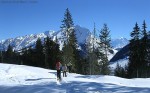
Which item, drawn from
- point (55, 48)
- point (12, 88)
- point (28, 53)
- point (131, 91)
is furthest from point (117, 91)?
point (28, 53)

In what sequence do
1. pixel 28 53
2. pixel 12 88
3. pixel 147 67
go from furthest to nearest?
pixel 28 53 → pixel 147 67 → pixel 12 88

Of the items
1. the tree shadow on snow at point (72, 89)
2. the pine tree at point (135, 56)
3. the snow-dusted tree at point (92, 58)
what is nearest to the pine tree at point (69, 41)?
the snow-dusted tree at point (92, 58)

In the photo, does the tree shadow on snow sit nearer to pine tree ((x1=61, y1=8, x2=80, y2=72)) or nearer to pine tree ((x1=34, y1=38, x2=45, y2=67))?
pine tree ((x1=61, y1=8, x2=80, y2=72))

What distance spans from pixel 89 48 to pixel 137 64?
17459 millimetres

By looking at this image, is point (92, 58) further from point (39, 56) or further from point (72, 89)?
point (72, 89)

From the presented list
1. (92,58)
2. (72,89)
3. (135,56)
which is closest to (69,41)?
(92,58)

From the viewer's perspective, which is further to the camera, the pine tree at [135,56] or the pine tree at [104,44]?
the pine tree at [104,44]

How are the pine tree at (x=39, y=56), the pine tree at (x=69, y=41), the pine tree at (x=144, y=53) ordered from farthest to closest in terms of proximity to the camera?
the pine tree at (x=39, y=56)
the pine tree at (x=69, y=41)
the pine tree at (x=144, y=53)

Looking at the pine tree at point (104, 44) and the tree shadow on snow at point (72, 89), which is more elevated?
the pine tree at point (104, 44)

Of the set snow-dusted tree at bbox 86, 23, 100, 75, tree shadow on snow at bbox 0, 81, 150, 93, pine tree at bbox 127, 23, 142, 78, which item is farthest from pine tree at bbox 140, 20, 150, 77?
tree shadow on snow at bbox 0, 81, 150, 93

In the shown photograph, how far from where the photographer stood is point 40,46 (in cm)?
8244

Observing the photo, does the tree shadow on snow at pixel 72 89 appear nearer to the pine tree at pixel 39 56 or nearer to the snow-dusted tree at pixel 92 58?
the snow-dusted tree at pixel 92 58

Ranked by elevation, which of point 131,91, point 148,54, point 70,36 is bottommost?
point 131,91

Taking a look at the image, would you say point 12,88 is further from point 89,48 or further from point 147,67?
point 89,48
